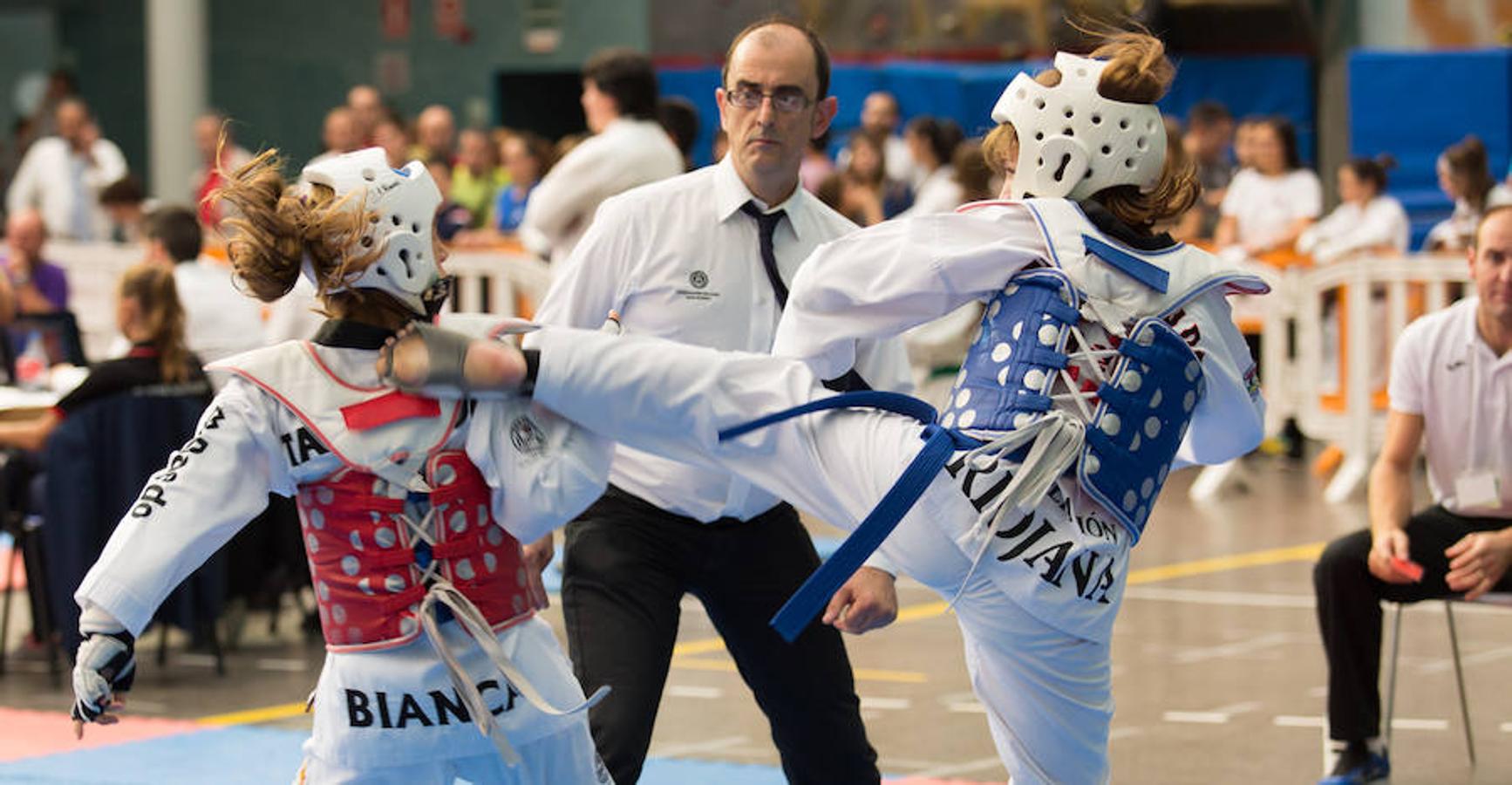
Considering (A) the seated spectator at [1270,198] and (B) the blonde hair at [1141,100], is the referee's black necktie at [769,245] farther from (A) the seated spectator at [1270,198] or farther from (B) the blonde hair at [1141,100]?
(A) the seated spectator at [1270,198]

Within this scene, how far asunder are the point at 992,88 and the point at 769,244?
14694 mm

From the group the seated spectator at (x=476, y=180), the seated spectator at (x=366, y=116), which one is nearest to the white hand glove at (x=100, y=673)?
the seated spectator at (x=366, y=116)

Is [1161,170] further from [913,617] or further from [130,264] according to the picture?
[130,264]

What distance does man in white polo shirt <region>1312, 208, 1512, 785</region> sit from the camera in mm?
6098

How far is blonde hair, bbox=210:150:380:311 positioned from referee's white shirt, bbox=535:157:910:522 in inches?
36.9

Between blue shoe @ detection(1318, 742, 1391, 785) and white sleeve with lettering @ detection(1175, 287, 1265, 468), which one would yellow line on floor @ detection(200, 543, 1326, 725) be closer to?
blue shoe @ detection(1318, 742, 1391, 785)

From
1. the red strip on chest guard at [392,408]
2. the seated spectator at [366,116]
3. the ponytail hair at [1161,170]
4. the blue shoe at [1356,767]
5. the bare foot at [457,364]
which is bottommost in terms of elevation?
the blue shoe at [1356,767]

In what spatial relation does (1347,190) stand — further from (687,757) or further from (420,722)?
(420,722)

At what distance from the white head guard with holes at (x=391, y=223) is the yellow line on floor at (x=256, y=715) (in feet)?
12.1

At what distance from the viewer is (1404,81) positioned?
1777 cm

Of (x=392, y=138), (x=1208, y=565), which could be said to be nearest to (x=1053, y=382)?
(x=1208, y=565)

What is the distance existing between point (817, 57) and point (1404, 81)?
14.0 m

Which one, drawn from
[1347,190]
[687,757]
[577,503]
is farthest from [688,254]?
[1347,190]

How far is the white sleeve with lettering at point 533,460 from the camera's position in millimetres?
3793
